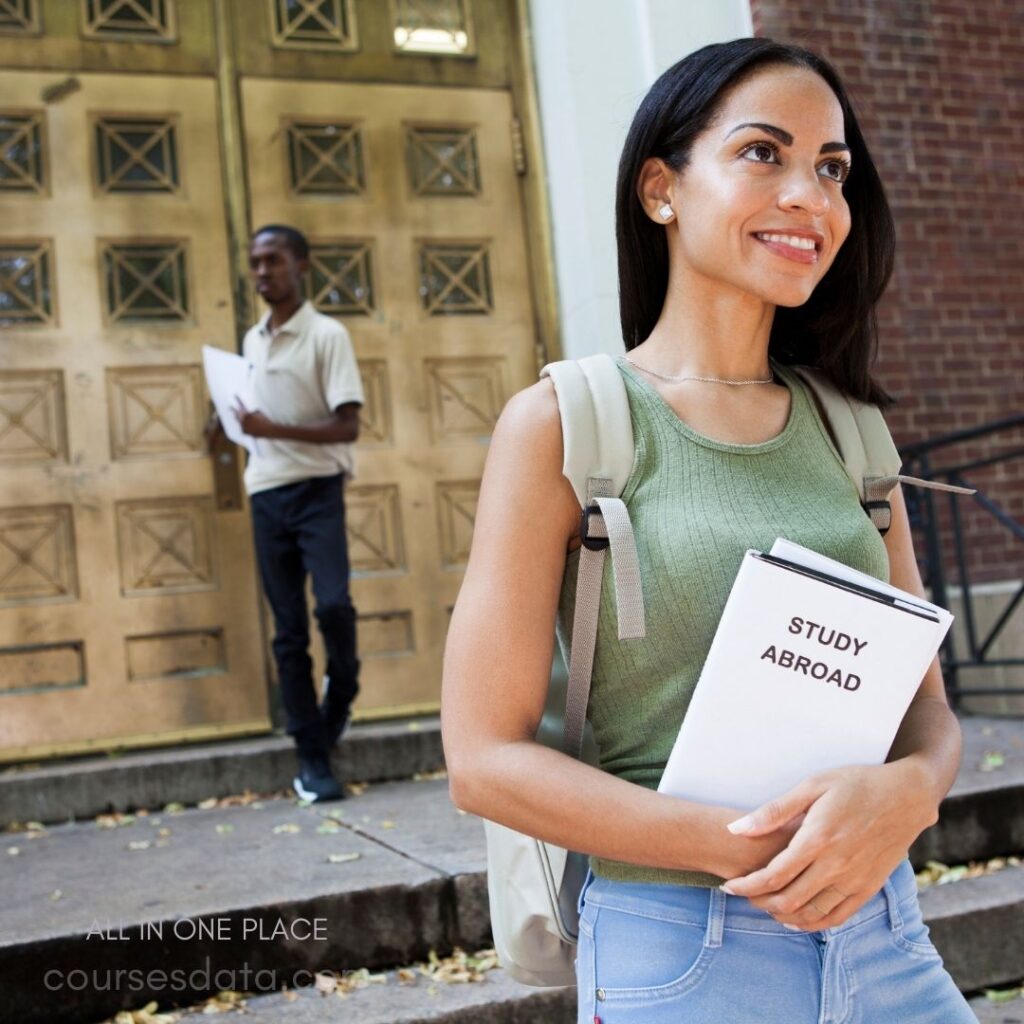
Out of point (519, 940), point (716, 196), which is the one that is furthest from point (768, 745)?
point (716, 196)

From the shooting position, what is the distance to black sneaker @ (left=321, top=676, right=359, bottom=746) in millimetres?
5031

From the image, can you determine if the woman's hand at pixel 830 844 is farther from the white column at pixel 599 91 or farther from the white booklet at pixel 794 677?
the white column at pixel 599 91

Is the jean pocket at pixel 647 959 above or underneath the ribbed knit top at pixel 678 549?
underneath

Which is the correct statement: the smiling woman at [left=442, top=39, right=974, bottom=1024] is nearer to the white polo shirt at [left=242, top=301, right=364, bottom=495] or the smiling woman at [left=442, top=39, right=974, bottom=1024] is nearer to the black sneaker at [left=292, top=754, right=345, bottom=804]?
the white polo shirt at [left=242, top=301, right=364, bottom=495]

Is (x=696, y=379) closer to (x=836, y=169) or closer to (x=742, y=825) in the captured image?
(x=836, y=169)

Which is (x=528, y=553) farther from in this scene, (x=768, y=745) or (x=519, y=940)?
(x=519, y=940)

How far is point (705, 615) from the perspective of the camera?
53.5 inches

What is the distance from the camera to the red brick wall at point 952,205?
6.29 m

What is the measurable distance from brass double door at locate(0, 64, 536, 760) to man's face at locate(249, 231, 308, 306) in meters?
0.78

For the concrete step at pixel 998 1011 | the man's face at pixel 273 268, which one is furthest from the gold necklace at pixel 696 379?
the man's face at pixel 273 268

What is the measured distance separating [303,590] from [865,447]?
12.2ft

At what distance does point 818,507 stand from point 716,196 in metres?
0.38

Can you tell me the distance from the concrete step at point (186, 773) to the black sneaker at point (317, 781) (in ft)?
0.94

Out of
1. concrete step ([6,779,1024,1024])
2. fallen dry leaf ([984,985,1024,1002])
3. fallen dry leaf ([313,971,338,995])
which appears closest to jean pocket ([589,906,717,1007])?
concrete step ([6,779,1024,1024])
